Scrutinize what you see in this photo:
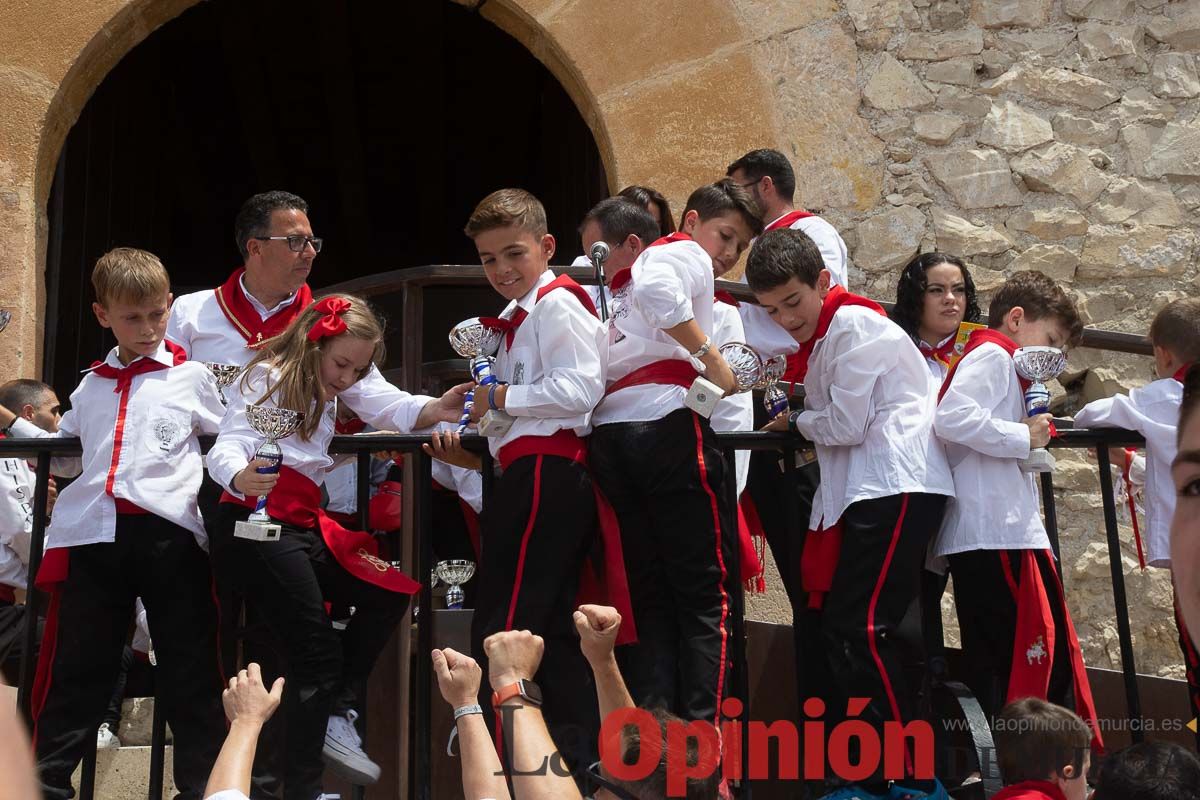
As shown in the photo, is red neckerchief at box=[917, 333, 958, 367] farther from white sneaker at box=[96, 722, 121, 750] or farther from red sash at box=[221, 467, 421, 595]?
white sneaker at box=[96, 722, 121, 750]

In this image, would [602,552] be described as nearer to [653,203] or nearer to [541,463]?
[541,463]

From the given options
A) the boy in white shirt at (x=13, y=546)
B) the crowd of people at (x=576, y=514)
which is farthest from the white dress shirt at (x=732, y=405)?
the boy in white shirt at (x=13, y=546)

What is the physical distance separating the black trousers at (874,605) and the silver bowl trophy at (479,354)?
94 centimetres

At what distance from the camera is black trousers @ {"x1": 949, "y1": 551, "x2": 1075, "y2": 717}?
11.6 feet

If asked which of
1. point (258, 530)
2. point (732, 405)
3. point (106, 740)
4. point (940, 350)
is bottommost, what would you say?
point (106, 740)

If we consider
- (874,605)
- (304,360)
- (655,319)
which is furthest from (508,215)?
(874,605)

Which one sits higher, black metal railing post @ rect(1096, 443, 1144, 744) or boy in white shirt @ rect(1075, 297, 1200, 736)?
boy in white shirt @ rect(1075, 297, 1200, 736)

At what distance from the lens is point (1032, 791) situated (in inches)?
115

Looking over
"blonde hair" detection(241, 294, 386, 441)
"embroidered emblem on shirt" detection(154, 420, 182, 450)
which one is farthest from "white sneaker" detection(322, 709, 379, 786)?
"embroidered emblem on shirt" detection(154, 420, 182, 450)

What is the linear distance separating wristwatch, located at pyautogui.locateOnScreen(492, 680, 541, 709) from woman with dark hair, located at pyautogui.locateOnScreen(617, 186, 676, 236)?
2.19 meters

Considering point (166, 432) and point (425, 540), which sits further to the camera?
→ point (166, 432)

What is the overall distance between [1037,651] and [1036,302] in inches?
42.7

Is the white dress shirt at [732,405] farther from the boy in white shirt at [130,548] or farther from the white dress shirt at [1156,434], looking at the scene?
the boy in white shirt at [130,548]

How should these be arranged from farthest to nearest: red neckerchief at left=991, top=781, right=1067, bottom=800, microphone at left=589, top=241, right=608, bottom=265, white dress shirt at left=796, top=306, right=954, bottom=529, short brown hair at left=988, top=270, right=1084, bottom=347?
short brown hair at left=988, top=270, right=1084, bottom=347 → microphone at left=589, top=241, right=608, bottom=265 → white dress shirt at left=796, top=306, right=954, bottom=529 → red neckerchief at left=991, top=781, right=1067, bottom=800
